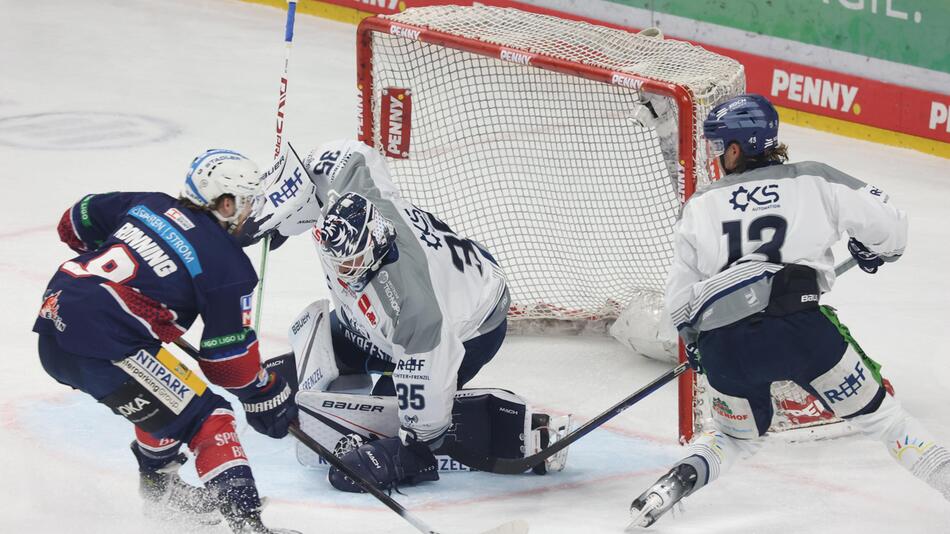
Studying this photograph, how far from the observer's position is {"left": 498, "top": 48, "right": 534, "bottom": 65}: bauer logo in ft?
15.3

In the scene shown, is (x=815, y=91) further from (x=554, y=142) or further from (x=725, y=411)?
(x=725, y=411)

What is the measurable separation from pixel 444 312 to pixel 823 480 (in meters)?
1.26

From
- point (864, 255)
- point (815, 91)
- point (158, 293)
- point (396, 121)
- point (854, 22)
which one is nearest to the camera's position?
point (158, 293)

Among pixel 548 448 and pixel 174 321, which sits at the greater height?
A: pixel 174 321

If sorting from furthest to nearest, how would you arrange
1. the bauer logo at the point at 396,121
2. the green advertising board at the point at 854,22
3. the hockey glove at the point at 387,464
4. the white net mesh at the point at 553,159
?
1. the green advertising board at the point at 854,22
2. the bauer logo at the point at 396,121
3. the white net mesh at the point at 553,159
4. the hockey glove at the point at 387,464

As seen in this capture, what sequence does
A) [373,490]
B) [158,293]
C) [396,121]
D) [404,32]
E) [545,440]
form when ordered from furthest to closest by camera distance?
[396,121], [404,32], [545,440], [373,490], [158,293]

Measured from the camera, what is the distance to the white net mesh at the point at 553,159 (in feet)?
15.7

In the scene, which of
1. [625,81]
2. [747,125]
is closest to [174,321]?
[747,125]

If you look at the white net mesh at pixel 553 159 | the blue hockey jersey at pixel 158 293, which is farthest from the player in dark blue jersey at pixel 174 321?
the white net mesh at pixel 553 159

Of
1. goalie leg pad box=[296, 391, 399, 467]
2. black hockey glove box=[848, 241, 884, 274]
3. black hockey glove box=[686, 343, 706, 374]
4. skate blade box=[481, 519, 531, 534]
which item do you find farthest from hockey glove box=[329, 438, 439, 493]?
black hockey glove box=[848, 241, 884, 274]

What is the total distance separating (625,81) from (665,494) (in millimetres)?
1339

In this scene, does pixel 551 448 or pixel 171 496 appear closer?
pixel 171 496

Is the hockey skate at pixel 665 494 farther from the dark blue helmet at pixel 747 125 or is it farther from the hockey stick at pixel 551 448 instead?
the dark blue helmet at pixel 747 125

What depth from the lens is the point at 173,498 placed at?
3.72 meters
